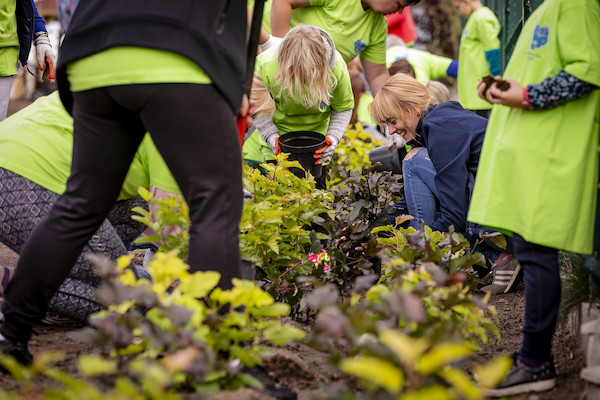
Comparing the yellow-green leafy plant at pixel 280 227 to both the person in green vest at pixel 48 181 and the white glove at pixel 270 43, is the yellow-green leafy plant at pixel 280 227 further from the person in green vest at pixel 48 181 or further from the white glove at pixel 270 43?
the white glove at pixel 270 43

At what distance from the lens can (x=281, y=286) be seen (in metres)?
2.84

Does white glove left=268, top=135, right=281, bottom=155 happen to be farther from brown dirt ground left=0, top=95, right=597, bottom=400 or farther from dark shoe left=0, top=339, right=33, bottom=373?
dark shoe left=0, top=339, right=33, bottom=373

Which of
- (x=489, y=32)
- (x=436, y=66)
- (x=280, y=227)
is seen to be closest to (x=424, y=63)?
(x=436, y=66)

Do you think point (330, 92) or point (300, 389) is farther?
point (330, 92)

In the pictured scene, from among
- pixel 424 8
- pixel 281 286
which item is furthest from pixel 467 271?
pixel 424 8

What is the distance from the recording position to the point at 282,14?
14.5 ft

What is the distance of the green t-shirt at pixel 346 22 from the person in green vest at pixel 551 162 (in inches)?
94.7

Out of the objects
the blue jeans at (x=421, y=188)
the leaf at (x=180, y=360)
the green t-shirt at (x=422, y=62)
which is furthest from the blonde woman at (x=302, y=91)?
the green t-shirt at (x=422, y=62)

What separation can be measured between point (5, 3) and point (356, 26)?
6.82 ft

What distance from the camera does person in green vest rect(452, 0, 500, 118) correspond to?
5.77 meters

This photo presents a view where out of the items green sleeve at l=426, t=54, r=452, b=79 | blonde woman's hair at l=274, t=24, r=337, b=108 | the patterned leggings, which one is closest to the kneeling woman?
blonde woman's hair at l=274, t=24, r=337, b=108

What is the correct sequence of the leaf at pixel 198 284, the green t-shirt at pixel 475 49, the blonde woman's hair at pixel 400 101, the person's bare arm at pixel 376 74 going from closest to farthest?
1. the leaf at pixel 198 284
2. the blonde woman's hair at pixel 400 101
3. the person's bare arm at pixel 376 74
4. the green t-shirt at pixel 475 49

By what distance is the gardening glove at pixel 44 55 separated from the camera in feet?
12.1

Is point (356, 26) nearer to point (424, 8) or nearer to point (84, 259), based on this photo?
point (84, 259)
